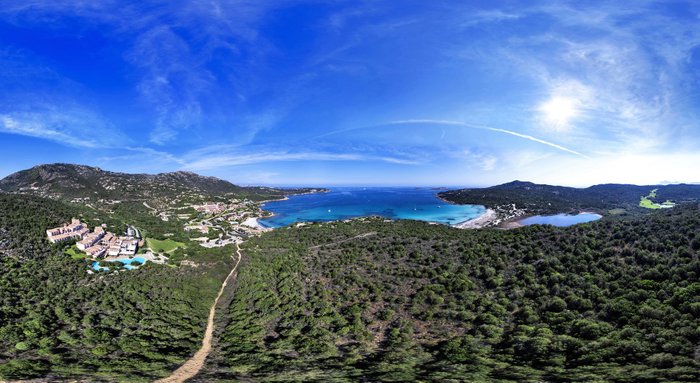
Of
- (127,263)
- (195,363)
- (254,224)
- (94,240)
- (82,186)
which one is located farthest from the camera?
(82,186)

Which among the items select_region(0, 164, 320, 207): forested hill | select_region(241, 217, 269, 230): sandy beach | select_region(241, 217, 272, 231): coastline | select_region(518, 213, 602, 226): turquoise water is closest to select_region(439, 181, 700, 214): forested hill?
select_region(518, 213, 602, 226): turquoise water

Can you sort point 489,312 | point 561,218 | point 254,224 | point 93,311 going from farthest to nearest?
point 561,218, point 254,224, point 93,311, point 489,312

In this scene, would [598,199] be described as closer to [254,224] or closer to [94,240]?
[254,224]

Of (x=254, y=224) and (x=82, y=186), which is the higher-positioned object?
(x=82, y=186)

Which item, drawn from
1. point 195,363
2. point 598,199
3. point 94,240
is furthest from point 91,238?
point 598,199

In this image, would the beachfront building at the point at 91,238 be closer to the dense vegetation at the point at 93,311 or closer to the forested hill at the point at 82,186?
the dense vegetation at the point at 93,311

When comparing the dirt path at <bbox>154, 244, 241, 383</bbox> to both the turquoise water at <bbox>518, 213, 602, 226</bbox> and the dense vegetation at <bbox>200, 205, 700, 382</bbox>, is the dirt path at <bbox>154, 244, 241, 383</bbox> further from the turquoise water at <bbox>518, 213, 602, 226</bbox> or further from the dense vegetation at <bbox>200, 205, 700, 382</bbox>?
the turquoise water at <bbox>518, 213, 602, 226</bbox>
